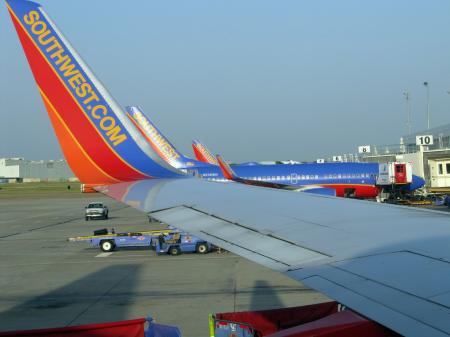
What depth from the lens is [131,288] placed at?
14.9 m

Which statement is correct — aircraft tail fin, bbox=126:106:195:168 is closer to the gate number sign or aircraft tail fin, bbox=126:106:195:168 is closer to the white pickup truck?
the white pickup truck

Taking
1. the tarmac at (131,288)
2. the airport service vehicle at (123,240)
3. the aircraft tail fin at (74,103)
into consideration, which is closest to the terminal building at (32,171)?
the airport service vehicle at (123,240)

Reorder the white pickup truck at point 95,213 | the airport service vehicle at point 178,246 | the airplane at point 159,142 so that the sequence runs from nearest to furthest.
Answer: the airport service vehicle at point 178,246
the white pickup truck at point 95,213
the airplane at point 159,142

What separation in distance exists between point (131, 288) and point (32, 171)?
17389 cm

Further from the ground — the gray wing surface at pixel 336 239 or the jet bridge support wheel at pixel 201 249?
the gray wing surface at pixel 336 239

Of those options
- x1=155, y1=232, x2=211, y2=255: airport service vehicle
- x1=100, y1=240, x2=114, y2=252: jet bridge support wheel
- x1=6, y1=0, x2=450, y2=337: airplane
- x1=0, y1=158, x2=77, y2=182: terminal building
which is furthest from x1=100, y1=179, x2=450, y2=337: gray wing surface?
x1=0, y1=158, x2=77, y2=182: terminal building

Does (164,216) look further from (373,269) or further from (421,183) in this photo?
(421,183)

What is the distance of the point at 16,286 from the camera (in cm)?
1584

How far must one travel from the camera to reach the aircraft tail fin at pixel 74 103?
6.14 meters

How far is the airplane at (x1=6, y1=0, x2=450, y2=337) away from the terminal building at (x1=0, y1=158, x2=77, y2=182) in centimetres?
17067

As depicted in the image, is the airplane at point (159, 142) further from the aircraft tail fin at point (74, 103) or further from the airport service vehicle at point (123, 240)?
the aircraft tail fin at point (74, 103)

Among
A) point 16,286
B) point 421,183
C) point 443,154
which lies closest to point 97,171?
point 16,286

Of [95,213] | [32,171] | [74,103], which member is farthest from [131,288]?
[32,171]

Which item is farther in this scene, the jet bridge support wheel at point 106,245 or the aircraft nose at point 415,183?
the aircraft nose at point 415,183
